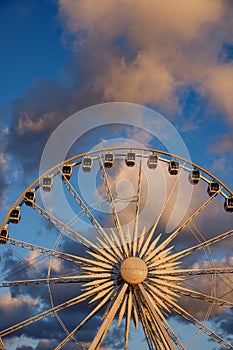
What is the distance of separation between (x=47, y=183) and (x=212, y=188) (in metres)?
8.70

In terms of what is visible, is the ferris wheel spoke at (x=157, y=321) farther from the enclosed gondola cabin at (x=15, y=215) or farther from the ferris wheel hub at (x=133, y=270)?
the enclosed gondola cabin at (x=15, y=215)

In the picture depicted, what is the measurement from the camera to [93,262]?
26328 millimetres

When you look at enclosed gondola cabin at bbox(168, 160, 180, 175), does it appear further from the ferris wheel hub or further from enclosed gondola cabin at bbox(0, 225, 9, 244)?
enclosed gondola cabin at bbox(0, 225, 9, 244)

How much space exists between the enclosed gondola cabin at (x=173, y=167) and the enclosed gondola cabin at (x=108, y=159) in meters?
3.16

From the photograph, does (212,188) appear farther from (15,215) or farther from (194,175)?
(15,215)

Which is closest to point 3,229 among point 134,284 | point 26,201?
point 26,201

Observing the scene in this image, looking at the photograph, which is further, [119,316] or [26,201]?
[26,201]

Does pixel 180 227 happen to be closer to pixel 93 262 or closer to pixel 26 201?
pixel 93 262

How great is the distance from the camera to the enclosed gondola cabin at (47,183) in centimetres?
3020

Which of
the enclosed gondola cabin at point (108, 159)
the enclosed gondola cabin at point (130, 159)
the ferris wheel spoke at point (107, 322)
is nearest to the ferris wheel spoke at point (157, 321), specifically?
the ferris wheel spoke at point (107, 322)

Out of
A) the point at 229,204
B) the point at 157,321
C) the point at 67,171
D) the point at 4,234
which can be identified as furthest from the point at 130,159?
the point at 157,321

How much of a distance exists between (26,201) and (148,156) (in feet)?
22.7

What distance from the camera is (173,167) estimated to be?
3128 centimetres

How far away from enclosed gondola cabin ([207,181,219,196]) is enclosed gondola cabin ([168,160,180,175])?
6.36 ft
